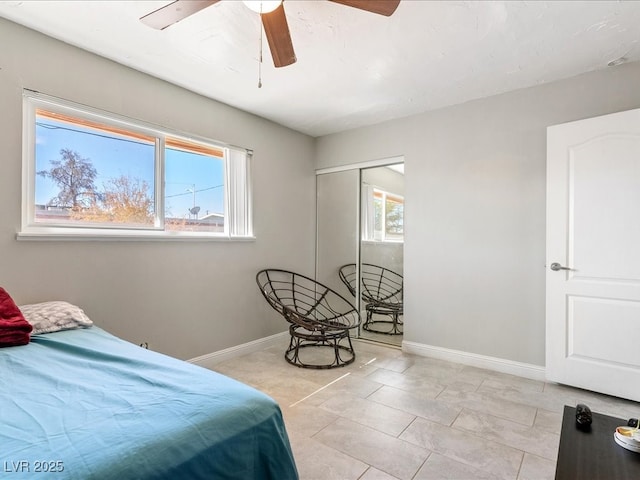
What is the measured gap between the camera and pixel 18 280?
82.1 inches

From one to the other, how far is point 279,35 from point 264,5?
0.16 meters

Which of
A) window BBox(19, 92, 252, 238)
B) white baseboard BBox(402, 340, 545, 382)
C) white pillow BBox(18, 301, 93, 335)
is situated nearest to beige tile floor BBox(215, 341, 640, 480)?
white baseboard BBox(402, 340, 545, 382)

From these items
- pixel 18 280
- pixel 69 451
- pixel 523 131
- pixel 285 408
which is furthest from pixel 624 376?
pixel 18 280

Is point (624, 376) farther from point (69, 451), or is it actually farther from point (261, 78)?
point (261, 78)

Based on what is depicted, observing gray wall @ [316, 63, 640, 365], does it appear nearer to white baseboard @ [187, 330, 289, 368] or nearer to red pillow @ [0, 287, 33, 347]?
white baseboard @ [187, 330, 289, 368]

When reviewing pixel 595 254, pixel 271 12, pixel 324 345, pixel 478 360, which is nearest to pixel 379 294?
pixel 324 345

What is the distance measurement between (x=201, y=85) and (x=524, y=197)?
118 inches

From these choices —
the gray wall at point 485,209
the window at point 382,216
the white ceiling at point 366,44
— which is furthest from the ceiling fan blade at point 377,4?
the window at point 382,216

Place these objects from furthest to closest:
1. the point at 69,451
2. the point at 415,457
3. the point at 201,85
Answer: the point at 201,85, the point at 415,457, the point at 69,451

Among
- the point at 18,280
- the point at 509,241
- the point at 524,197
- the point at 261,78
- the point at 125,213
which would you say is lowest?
the point at 18,280

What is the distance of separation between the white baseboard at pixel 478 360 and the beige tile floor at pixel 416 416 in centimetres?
7

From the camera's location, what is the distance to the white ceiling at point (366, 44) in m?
1.96

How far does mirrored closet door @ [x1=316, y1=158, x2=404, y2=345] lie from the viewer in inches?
153

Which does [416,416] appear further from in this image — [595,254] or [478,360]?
[595,254]
